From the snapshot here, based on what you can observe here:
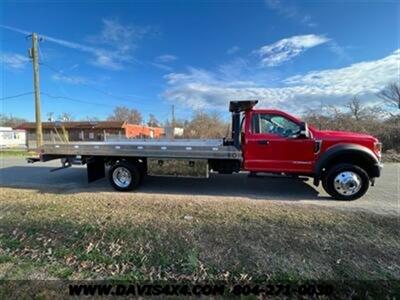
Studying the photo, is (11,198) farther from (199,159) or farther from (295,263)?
(295,263)

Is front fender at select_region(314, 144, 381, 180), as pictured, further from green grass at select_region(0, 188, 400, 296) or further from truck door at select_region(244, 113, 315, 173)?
green grass at select_region(0, 188, 400, 296)

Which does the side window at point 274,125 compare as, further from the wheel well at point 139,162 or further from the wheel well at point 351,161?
the wheel well at point 139,162

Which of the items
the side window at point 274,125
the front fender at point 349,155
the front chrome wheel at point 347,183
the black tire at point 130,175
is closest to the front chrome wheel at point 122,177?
the black tire at point 130,175

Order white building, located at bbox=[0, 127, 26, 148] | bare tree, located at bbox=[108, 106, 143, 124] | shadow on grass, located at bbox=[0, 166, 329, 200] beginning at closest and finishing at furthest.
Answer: shadow on grass, located at bbox=[0, 166, 329, 200] < white building, located at bbox=[0, 127, 26, 148] < bare tree, located at bbox=[108, 106, 143, 124]

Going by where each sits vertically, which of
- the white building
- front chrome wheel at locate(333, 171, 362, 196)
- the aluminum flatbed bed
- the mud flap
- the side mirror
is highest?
the white building

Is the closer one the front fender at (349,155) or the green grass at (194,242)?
the green grass at (194,242)

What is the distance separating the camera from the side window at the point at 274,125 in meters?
6.64

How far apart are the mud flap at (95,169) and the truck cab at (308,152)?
13.8 ft

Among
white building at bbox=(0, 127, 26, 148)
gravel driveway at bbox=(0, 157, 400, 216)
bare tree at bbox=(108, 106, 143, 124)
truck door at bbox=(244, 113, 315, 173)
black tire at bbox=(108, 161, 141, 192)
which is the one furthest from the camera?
bare tree at bbox=(108, 106, 143, 124)

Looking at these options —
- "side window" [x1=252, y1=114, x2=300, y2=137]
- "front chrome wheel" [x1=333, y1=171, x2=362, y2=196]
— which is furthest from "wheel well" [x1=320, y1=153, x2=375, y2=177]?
"side window" [x1=252, y1=114, x2=300, y2=137]

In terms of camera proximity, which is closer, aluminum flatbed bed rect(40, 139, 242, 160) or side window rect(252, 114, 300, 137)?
side window rect(252, 114, 300, 137)

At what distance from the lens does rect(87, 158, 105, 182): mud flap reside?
7.87 m

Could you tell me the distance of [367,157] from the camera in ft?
20.6

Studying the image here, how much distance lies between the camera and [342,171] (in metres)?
6.36
